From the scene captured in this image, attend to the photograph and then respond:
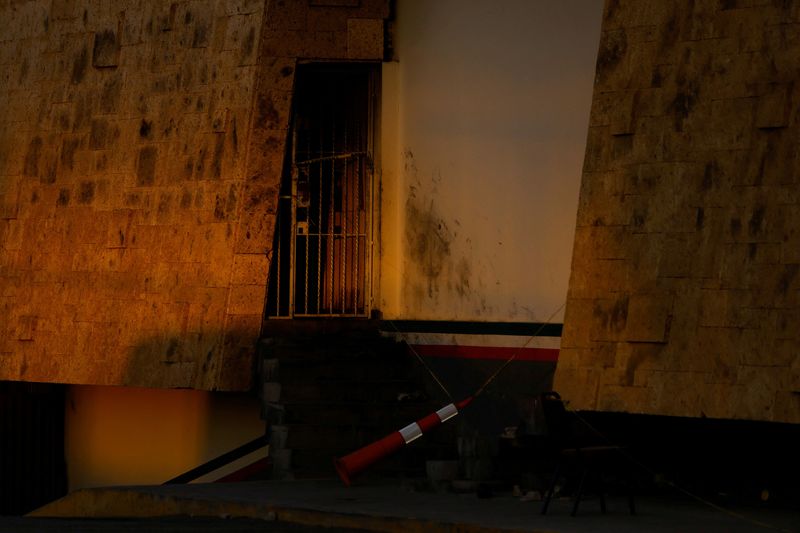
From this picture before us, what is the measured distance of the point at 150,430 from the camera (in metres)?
18.8

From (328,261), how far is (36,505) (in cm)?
528

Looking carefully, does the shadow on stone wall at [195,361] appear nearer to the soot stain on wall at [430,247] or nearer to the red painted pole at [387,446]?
the soot stain on wall at [430,247]

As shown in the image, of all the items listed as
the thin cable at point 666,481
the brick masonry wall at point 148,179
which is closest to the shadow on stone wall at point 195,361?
the brick masonry wall at point 148,179

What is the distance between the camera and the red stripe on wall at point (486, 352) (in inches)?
596

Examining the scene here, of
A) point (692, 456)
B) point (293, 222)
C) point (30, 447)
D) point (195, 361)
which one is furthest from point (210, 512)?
point (30, 447)

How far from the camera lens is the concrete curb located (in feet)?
37.2

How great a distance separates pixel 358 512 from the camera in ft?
38.9

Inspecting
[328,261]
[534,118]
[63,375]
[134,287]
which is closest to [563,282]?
[534,118]

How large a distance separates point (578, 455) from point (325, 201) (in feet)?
21.9

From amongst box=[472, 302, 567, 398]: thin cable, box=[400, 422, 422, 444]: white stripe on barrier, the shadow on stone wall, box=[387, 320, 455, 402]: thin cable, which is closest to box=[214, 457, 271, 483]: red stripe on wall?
the shadow on stone wall

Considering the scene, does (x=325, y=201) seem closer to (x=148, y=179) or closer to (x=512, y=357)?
(x=148, y=179)

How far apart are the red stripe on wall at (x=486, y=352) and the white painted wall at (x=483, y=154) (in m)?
0.31

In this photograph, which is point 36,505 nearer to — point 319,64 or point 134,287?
point 134,287

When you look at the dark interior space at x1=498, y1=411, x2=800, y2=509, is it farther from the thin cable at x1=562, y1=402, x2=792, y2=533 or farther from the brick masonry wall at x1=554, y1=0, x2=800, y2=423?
the brick masonry wall at x1=554, y1=0, x2=800, y2=423
